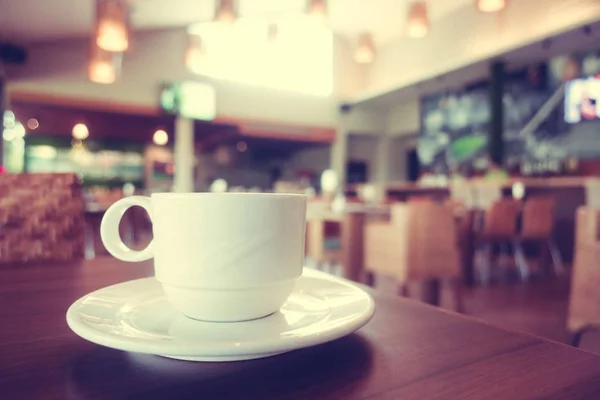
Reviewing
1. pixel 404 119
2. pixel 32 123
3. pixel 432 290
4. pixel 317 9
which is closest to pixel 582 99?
pixel 317 9

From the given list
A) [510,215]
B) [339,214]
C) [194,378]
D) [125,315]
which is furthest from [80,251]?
[510,215]

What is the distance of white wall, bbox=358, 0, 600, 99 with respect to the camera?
5.84 m

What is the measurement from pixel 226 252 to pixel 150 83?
9.02 metres

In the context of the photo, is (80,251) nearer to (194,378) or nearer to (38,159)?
(194,378)

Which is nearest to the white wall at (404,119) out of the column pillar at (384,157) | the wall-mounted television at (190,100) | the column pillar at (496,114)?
the column pillar at (384,157)

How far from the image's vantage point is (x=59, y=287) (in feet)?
2.12

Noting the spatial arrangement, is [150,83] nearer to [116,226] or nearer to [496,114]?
[496,114]

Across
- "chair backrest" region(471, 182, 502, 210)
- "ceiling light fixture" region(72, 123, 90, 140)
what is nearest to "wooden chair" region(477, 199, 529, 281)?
"chair backrest" region(471, 182, 502, 210)

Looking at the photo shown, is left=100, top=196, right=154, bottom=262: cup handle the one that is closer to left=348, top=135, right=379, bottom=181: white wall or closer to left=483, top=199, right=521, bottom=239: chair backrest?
left=483, top=199, right=521, bottom=239: chair backrest

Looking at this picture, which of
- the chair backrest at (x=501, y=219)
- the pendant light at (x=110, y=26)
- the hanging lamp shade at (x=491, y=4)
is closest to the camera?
the hanging lamp shade at (x=491, y=4)

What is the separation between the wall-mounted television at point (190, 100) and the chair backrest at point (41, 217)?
778 cm

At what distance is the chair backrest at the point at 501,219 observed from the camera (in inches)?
177

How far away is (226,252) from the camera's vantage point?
1.35 ft

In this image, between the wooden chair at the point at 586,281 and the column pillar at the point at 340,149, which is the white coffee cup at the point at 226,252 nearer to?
the wooden chair at the point at 586,281
